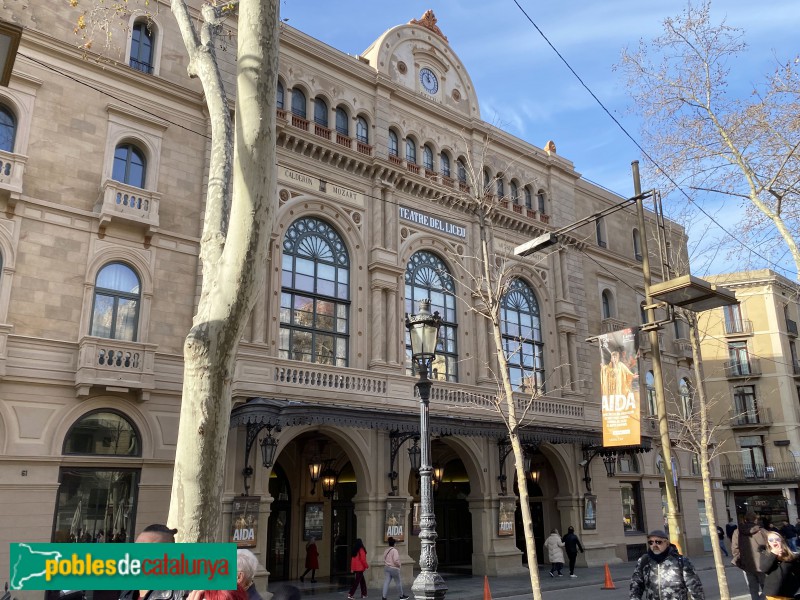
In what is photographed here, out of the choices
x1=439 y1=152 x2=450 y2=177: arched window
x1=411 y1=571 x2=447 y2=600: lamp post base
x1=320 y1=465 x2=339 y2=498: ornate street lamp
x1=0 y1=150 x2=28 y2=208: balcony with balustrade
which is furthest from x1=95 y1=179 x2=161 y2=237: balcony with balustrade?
x1=411 y1=571 x2=447 y2=600: lamp post base

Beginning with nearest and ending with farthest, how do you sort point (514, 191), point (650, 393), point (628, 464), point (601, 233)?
point (514, 191)
point (628, 464)
point (650, 393)
point (601, 233)

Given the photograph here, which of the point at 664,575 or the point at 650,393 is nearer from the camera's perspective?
the point at 664,575

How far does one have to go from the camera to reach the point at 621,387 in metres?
10.4

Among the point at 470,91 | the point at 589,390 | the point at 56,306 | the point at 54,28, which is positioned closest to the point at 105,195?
the point at 56,306

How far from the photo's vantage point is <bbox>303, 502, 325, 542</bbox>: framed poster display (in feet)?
75.5

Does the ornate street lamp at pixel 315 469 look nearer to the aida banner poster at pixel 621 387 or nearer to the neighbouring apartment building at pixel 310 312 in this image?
the neighbouring apartment building at pixel 310 312

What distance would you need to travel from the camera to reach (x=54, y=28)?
714 inches

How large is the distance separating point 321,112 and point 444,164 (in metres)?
6.05

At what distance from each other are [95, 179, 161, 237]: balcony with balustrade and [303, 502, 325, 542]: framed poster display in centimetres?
1101

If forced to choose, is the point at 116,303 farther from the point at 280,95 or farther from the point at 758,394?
the point at 758,394

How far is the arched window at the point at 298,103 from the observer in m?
23.2

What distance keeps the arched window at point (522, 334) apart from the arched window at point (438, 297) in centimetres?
247

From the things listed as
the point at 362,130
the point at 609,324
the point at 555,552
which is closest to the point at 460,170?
the point at 362,130

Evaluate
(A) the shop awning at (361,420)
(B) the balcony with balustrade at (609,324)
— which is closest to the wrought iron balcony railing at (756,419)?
(B) the balcony with balustrade at (609,324)
